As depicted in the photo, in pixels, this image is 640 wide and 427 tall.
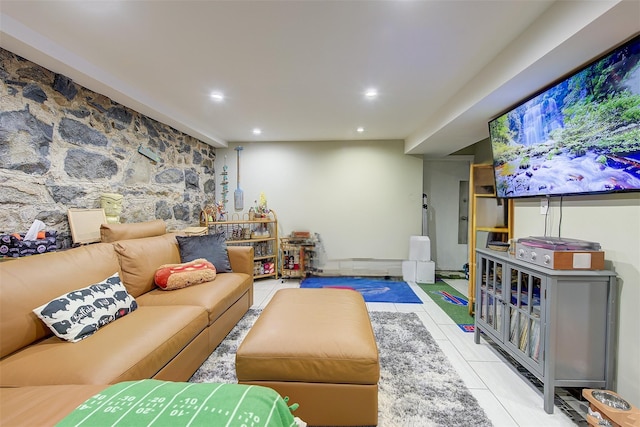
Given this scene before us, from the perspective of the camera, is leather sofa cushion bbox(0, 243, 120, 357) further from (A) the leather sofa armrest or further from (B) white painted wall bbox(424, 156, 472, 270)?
(B) white painted wall bbox(424, 156, 472, 270)

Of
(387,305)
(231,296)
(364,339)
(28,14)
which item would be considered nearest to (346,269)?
(387,305)

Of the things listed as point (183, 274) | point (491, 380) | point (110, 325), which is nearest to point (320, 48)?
point (183, 274)

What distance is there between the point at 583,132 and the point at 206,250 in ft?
10.4

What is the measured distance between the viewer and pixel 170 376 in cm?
155

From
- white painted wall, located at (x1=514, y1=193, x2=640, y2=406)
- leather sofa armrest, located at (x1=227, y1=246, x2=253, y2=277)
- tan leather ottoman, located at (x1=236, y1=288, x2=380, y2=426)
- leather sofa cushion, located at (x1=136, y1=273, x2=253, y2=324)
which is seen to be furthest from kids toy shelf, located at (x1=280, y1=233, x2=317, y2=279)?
white painted wall, located at (x1=514, y1=193, x2=640, y2=406)

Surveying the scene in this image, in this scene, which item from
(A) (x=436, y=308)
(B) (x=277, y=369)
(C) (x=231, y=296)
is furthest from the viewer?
(A) (x=436, y=308)

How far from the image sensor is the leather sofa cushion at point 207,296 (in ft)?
6.65

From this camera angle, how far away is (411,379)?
1808 mm

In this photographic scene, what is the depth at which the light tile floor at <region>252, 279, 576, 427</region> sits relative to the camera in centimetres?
151

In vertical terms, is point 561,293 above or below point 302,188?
below

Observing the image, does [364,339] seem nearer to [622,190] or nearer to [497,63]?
[622,190]

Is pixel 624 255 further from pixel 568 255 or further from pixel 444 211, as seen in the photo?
pixel 444 211

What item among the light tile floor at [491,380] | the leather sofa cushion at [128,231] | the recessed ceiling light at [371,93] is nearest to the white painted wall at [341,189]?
the light tile floor at [491,380]

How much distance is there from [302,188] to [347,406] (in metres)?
3.48
